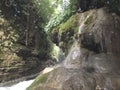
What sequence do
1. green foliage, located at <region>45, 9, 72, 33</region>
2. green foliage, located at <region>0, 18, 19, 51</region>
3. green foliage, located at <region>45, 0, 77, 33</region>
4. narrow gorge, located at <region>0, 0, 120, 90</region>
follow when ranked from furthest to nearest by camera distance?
green foliage, located at <region>0, 18, 19, 51</region> → green foliage, located at <region>45, 9, 72, 33</region> → green foliage, located at <region>45, 0, 77, 33</region> → narrow gorge, located at <region>0, 0, 120, 90</region>

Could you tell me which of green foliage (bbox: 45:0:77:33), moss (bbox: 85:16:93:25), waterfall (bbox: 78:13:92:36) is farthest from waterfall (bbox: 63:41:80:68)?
green foliage (bbox: 45:0:77:33)

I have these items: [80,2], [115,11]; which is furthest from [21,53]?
[115,11]

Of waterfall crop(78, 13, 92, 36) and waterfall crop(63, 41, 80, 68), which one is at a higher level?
waterfall crop(78, 13, 92, 36)

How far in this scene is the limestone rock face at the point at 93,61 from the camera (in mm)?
4996

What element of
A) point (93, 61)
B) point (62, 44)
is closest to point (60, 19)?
point (62, 44)

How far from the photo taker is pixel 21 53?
14.2 m

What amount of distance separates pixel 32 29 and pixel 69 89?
11272mm

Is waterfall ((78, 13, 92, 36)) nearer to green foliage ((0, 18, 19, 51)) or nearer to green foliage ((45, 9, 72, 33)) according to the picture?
green foliage ((45, 9, 72, 33))

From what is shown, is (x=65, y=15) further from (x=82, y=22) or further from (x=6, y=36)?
(x=6, y=36)

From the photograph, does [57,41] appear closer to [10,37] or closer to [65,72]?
[65,72]

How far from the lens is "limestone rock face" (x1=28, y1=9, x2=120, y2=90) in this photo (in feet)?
16.4

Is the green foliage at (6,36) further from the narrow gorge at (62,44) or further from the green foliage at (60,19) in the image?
the green foliage at (60,19)

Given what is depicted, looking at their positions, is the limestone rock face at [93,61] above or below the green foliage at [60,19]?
below

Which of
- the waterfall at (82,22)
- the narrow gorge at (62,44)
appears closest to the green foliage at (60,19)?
the narrow gorge at (62,44)
